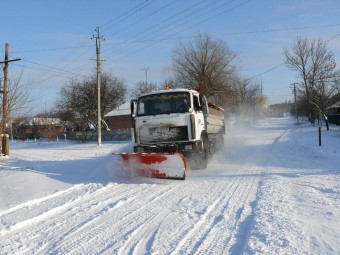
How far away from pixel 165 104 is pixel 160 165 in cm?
281

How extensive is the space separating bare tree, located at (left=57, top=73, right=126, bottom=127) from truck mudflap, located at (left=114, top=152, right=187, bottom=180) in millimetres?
46977

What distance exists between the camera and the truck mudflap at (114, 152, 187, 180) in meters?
9.67

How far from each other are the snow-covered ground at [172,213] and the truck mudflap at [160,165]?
0.88 ft

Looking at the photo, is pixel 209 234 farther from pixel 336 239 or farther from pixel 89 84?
pixel 89 84

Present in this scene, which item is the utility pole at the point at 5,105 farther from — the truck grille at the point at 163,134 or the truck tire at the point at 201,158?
the truck tire at the point at 201,158

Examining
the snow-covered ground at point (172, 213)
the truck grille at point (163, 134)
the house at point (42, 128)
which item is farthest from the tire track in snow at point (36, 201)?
the house at point (42, 128)

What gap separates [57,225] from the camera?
5.79 m

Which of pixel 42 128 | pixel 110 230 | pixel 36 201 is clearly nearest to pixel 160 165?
pixel 36 201

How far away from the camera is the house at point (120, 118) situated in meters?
53.3

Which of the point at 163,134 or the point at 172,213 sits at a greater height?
the point at 163,134

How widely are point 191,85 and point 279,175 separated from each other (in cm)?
3494

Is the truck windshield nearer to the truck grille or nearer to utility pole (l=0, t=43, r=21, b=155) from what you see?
the truck grille

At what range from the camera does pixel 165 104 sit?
1191cm

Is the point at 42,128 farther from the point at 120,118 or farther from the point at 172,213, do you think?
the point at 172,213
